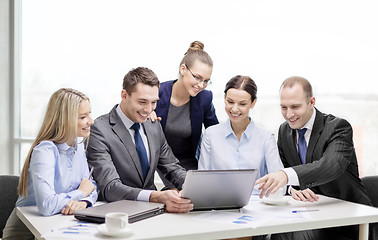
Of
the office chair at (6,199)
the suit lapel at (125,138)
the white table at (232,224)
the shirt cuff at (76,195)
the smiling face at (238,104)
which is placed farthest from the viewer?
the smiling face at (238,104)

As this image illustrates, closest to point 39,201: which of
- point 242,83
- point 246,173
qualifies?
point 246,173

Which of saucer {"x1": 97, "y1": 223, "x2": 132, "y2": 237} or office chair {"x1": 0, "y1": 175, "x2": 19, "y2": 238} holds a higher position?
saucer {"x1": 97, "y1": 223, "x2": 132, "y2": 237}

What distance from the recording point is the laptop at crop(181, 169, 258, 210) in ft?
7.13

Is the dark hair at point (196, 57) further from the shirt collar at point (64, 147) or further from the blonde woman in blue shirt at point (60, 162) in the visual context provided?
the shirt collar at point (64, 147)

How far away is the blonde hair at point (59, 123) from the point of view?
2.31 metres

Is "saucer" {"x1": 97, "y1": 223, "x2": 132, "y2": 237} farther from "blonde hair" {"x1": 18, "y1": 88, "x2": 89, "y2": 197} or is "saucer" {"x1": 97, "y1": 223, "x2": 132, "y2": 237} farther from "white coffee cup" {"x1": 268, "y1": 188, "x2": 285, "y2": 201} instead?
"white coffee cup" {"x1": 268, "y1": 188, "x2": 285, "y2": 201}

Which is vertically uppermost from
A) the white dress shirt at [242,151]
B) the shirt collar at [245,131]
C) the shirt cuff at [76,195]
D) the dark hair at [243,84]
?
the dark hair at [243,84]

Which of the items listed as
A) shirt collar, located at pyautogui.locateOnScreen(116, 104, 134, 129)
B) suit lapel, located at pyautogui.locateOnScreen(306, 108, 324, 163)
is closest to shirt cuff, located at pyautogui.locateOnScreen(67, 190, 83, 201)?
shirt collar, located at pyautogui.locateOnScreen(116, 104, 134, 129)

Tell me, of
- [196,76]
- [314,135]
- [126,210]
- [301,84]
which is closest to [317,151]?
[314,135]

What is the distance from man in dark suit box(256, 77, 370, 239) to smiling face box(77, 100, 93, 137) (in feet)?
3.60

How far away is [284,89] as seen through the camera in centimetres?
290

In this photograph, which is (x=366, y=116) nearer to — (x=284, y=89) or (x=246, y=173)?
(x=284, y=89)

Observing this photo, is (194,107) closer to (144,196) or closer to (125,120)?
(125,120)

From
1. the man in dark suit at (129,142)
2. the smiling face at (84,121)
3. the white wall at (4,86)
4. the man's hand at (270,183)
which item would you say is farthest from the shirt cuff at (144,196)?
the white wall at (4,86)
